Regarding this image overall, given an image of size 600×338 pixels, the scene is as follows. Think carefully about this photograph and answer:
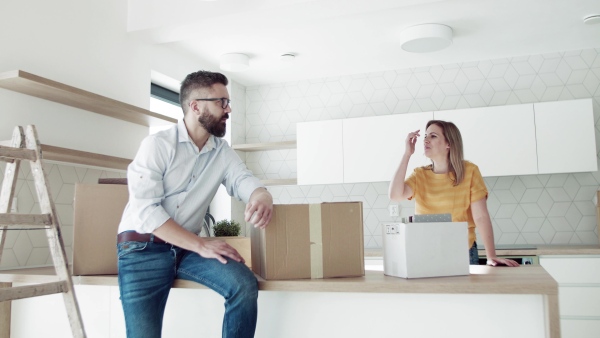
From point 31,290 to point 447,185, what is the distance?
180cm

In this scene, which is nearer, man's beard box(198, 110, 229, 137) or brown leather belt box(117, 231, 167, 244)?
brown leather belt box(117, 231, 167, 244)

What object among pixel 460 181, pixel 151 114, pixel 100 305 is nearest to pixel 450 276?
pixel 460 181

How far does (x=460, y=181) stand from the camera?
2.45m

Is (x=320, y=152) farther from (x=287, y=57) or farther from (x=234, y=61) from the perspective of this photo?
(x=234, y=61)

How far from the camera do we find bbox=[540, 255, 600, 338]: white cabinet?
3.50 metres

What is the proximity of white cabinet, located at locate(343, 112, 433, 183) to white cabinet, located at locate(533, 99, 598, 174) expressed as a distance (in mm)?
810

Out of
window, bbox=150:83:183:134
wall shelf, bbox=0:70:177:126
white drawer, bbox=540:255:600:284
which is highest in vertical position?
window, bbox=150:83:183:134

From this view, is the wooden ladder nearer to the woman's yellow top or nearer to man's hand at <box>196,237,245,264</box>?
man's hand at <box>196,237,245,264</box>

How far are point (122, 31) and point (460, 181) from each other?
234 cm

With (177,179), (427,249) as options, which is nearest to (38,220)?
(177,179)

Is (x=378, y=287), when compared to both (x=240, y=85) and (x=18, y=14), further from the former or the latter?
(x=240, y=85)

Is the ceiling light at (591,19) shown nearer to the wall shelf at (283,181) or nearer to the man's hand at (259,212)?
the wall shelf at (283,181)

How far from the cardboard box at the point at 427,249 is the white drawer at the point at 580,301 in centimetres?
219

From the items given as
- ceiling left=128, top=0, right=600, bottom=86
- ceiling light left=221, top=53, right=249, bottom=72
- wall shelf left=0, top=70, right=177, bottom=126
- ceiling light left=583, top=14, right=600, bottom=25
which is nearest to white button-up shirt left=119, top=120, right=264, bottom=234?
wall shelf left=0, top=70, right=177, bottom=126
